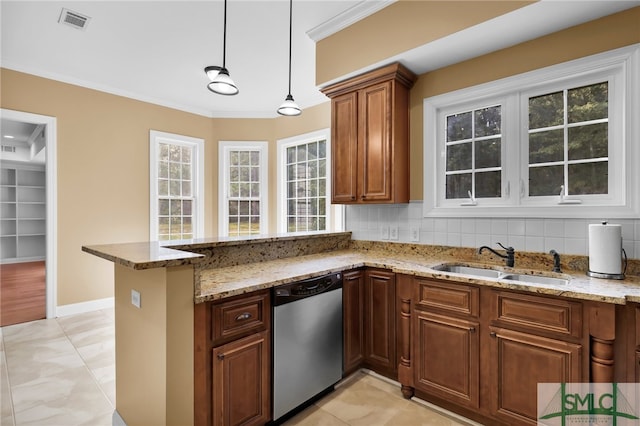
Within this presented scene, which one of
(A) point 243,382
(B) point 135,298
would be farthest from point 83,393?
(A) point 243,382

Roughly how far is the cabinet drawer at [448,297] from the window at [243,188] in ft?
12.4

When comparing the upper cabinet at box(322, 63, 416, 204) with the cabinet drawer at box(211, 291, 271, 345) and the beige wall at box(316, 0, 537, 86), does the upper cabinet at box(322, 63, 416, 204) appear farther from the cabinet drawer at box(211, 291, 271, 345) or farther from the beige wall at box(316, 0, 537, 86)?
the cabinet drawer at box(211, 291, 271, 345)

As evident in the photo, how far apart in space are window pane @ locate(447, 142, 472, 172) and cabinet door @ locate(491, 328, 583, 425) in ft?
4.75

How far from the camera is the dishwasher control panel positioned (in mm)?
1872

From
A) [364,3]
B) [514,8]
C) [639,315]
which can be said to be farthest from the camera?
[364,3]

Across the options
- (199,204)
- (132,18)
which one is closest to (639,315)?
(132,18)

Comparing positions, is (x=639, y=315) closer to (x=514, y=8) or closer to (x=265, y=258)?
(x=514, y=8)

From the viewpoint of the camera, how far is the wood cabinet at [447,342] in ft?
6.40

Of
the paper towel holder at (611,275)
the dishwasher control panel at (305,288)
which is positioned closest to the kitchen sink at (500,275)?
the paper towel holder at (611,275)

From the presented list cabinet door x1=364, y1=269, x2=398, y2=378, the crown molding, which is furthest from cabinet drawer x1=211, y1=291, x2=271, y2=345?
the crown molding

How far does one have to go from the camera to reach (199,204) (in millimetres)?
5273

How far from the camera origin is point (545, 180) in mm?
2322

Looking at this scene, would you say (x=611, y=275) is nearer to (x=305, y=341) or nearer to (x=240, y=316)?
(x=305, y=341)

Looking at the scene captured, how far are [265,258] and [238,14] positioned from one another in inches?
84.6
